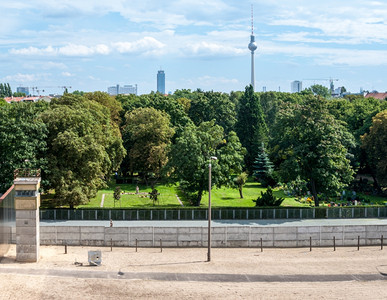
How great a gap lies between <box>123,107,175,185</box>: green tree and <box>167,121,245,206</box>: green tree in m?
11.4

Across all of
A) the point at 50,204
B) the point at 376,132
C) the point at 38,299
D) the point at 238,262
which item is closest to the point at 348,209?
the point at 376,132

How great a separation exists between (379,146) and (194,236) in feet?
124

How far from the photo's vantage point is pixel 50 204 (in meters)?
57.8

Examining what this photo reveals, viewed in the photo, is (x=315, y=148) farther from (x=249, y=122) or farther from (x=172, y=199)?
(x=249, y=122)

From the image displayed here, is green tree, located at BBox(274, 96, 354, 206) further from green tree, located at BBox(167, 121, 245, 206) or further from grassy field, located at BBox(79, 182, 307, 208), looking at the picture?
grassy field, located at BBox(79, 182, 307, 208)

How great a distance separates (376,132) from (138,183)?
115 ft

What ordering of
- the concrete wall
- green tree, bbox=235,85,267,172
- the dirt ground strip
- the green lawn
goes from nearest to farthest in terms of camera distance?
1. the dirt ground strip
2. the concrete wall
3. the green lawn
4. green tree, bbox=235,85,267,172

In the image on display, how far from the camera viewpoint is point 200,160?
55.3 meters

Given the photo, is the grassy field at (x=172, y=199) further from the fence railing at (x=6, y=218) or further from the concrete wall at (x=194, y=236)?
the fence railing at (x=6, y=218)

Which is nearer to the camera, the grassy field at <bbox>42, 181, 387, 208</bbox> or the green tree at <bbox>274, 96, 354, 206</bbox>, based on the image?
the green tree at <bbox>274, 96, 354, 206</bbox>

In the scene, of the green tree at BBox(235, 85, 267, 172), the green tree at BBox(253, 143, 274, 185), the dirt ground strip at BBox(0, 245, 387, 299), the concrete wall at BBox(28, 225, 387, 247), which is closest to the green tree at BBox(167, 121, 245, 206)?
the concrete wall at BBox(28, 225, 387, 247)

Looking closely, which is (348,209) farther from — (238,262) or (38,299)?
(38,299)

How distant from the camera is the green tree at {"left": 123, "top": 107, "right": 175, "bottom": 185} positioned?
70562 mm

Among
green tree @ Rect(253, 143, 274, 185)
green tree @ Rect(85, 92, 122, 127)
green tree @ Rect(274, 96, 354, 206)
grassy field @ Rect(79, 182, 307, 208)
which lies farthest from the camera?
green tree @ Rect(85, 92, 122, 127)
